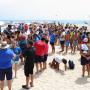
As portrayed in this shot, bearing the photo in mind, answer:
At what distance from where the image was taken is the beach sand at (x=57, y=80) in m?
10.2

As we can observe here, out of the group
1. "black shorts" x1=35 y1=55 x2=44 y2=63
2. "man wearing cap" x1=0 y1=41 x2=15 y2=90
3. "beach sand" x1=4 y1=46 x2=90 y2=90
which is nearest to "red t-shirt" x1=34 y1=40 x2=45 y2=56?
"black shorts" x1=35 y1=55 x2=44 y2=63

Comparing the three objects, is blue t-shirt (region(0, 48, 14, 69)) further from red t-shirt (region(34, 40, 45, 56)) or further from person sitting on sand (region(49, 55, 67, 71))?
person sitting on sand (region(49, 55, 67, 71))

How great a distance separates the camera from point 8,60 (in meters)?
8.66

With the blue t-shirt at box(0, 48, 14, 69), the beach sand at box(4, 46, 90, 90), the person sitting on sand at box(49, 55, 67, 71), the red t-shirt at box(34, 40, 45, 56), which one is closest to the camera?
the blue t-shirt at box(0, 48, 14, 69)

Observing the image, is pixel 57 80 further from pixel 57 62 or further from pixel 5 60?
pixel 5 60

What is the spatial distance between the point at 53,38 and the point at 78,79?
19.5 feet

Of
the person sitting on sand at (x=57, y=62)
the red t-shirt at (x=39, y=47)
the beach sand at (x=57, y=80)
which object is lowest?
the beach sand at (x=57, y=80)

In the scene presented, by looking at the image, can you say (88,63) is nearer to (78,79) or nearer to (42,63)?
(78,79)

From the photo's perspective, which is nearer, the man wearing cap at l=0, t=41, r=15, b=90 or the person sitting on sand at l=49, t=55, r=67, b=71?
the man wearing cap at l=0, t=41, r=15, b=90

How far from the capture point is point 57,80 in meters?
11.2

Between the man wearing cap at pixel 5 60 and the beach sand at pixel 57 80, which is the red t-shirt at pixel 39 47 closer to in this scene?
the beach sand at pixel 57 80

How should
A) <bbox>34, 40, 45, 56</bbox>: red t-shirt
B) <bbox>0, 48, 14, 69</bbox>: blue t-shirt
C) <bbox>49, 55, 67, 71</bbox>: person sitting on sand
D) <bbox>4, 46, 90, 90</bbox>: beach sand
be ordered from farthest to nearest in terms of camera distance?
1. <bbox>49, 55, 67, 71</bbox>: person sitting on sand
2. <bbox>34, 40, 45, 56</bbox>: red t-shirt
3. <bbox>4, 46, 90, 90</bbox>: beach sand
4. <bbox>0, 48, 14, 69</bbox>: blue t-shirt

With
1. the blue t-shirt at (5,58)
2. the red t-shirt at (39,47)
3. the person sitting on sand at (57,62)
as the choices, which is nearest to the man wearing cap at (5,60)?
the blue t-shirt at (5,58)

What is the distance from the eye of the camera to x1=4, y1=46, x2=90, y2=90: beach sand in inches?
400
